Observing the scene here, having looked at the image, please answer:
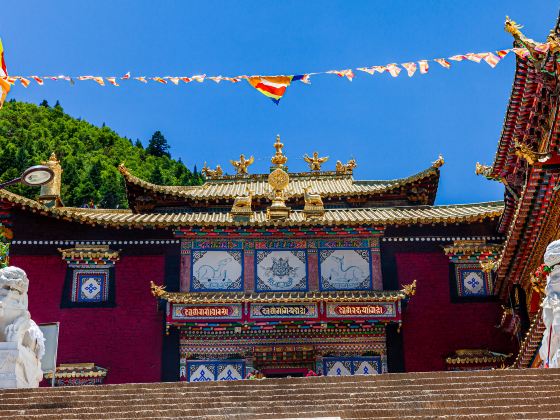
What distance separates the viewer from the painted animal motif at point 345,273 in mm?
21781

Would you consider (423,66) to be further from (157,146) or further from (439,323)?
(157,146)

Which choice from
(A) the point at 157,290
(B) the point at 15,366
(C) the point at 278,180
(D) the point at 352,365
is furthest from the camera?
(C) the point at 278,180

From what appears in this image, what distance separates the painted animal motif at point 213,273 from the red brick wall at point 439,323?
16.4 ft

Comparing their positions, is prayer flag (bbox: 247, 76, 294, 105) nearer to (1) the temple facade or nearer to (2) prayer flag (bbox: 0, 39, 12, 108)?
(2) prayer flag (bbox: 0, 39, 12, 108)

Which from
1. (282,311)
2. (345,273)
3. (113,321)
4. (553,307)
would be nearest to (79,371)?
(113,321)

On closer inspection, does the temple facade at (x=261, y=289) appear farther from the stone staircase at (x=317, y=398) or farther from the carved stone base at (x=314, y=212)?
the stone staircase at (x=317, y=398)

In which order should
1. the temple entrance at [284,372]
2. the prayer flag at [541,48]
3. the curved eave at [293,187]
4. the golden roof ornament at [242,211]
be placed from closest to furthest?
the prayer flag at [541,48], the temple entrance at [284,372], the golden roof ornament at [242,211], the curved eave at [293,187]

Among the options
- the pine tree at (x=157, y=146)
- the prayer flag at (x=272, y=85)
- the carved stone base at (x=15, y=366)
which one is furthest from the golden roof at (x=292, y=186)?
the pine tree at (x=157, y=146)

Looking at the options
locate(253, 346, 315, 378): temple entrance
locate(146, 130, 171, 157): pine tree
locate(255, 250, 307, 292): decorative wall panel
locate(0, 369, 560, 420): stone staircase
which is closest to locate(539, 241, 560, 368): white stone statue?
locate(0, 369, 560, 420): stone staircase

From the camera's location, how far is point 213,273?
70.9 feet

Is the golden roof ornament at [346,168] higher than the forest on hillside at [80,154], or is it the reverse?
the forest on hillside at [80,154]

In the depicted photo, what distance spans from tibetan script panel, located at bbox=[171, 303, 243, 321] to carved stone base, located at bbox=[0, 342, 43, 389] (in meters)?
9.52

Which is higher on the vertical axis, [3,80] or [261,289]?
[3,80]

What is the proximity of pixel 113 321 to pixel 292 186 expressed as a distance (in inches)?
402
